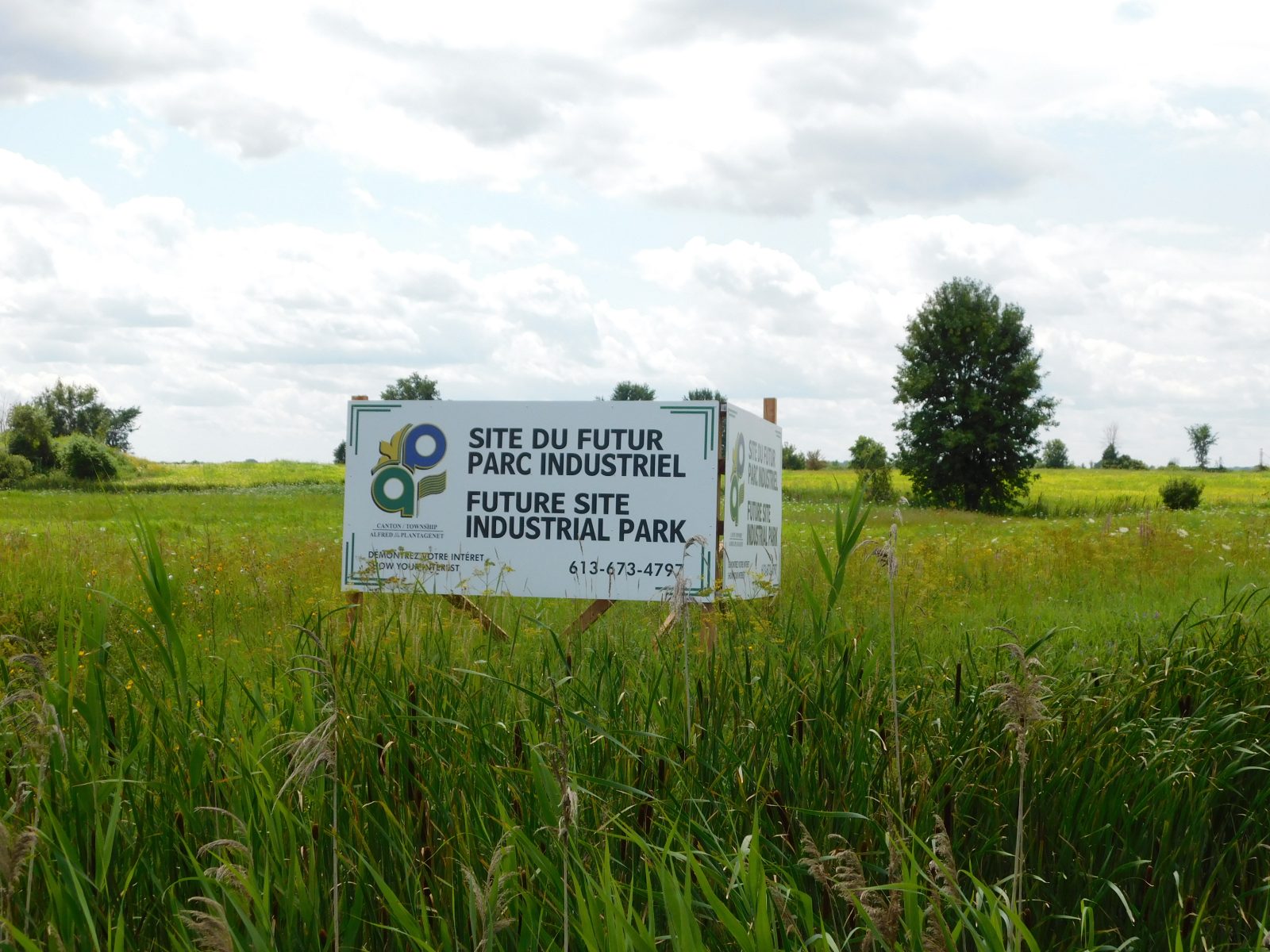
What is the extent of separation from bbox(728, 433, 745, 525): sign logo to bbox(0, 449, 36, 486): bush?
47.8 metres

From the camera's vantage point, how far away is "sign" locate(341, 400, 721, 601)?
7406 mm

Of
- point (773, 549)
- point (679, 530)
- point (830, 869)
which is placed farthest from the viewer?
point (773, 549)

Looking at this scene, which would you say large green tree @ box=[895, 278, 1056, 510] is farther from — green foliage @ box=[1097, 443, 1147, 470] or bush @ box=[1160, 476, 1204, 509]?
green foliage @ box=[1097, 443, 1147, 470]

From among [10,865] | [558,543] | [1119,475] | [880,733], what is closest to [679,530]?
[558,543]

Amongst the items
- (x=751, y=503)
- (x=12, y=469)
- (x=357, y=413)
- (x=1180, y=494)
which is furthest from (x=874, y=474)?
(x=12, y=469)

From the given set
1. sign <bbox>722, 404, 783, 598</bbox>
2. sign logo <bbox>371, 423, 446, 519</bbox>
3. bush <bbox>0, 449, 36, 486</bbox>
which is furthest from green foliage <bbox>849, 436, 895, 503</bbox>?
bush <bbox>0, 449, 36, 486</bbox>

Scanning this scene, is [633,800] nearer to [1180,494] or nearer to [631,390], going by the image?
[1180,494]

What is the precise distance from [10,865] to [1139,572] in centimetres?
1235

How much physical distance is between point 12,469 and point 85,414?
3287 cm

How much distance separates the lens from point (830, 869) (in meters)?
2.30

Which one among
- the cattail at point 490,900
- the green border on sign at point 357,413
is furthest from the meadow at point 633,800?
the green border on sign at point 357,413

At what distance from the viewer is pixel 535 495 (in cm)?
765

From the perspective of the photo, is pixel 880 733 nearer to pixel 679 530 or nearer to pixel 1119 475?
pixel 679 530

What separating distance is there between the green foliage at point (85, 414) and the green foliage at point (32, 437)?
2092 centimetres
